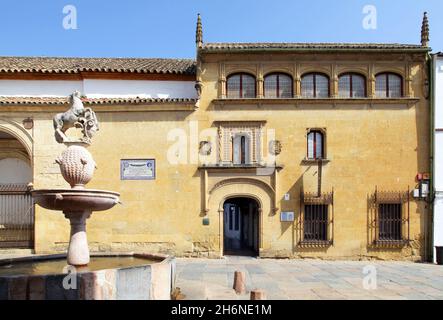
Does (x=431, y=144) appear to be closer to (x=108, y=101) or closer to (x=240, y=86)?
(x=240, y=86)

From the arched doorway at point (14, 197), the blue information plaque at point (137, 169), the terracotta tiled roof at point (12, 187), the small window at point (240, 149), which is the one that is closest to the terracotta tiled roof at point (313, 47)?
the small window at point (240, 149)

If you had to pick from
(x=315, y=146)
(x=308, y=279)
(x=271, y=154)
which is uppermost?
(x=315, y=146)

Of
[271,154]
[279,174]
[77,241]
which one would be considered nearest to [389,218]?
[279,174]

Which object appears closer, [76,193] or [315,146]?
[76,193]

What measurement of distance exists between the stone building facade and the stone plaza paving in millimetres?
1377

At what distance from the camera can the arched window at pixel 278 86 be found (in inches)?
A: 644

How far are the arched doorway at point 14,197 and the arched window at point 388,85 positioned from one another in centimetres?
1590

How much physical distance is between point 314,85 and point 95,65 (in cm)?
994

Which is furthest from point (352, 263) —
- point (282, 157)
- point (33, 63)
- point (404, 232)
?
point (33, 63)

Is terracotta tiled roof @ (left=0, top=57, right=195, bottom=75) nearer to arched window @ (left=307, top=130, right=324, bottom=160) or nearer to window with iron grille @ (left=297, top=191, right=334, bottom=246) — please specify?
arched window @ (left=307, top=130, right=324, bottom=160)

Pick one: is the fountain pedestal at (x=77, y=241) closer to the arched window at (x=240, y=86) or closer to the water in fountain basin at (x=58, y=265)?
the water in fountain basin at (x=58, y=265)

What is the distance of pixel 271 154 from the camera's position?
16.0m

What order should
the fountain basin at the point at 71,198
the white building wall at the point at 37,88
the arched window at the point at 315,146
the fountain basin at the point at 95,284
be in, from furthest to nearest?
the white building wall at the point at 37,88 → the arched window at the point at 315,146 → the fountain basin at the point at 71,198 → the fountain basin at the point at 95,284

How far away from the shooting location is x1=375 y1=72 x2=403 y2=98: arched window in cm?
1631
